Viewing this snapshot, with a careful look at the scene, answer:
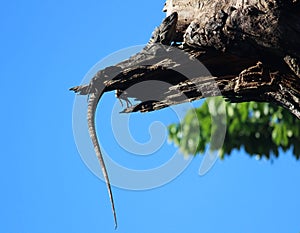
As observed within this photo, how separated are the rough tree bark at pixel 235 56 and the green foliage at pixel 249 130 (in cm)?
848

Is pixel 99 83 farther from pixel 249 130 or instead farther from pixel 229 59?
pixel 249 130

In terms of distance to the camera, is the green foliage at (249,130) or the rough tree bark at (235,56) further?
the green foliage at (249,130)

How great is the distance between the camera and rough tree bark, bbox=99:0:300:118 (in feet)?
12.0

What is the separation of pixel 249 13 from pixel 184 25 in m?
0.62

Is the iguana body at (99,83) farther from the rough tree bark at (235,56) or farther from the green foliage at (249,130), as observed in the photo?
the green foliage at (249,130)

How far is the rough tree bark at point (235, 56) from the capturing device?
365 cm

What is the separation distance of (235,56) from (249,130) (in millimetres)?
9930

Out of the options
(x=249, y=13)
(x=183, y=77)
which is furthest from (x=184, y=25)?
(x=249, y=13)

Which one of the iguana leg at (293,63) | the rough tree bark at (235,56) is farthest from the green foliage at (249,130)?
the iguana leg at (293,63)

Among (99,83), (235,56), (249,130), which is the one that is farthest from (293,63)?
(249,130)

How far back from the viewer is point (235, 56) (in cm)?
396

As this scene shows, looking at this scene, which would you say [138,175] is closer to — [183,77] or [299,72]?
[183,77]

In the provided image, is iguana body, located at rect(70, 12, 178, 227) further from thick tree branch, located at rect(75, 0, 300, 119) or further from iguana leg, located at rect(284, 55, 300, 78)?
iguana leg, located at rect(284, 55, 300, 78)

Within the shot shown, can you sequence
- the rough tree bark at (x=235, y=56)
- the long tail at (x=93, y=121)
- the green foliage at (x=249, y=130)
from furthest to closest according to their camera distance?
the green foliage at (x=249, y=130) < the long tail at (x=93, y=121) < the rough tree bark at (x=235, y=56)
